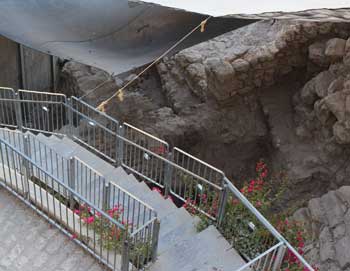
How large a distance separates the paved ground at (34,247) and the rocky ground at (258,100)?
391cm

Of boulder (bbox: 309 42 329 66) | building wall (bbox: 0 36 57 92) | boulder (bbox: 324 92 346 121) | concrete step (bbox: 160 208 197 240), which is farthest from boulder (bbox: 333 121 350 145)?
building wall (bbox: 0 36 57 92)

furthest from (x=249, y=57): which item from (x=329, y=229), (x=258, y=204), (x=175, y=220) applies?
(x=175, y=220)

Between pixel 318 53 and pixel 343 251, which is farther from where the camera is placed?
pixel 318 53

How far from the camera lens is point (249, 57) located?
10336mm

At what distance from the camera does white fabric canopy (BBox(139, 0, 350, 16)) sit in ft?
18.2

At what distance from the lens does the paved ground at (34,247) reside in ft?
17.9

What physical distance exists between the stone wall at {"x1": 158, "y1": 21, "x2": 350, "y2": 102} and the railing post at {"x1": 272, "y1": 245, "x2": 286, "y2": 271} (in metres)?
5.82

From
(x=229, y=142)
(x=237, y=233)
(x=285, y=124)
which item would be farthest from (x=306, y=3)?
(x=229, y=142)

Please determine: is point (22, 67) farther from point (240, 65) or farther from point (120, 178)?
point (240, 65)

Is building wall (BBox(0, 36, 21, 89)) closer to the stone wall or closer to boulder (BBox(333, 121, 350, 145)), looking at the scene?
the stone wall

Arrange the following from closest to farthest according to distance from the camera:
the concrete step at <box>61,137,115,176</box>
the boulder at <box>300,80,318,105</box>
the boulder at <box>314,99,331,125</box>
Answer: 1. the concrete step at <box>61,137,115,176</box>
2. the boulder at <box>314,99,331,125</box>
3. the boulder at <box>300,80,318,105</box>

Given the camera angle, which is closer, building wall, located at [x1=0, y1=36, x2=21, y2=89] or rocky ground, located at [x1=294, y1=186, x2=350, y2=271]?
rocky ground, located at [x1=294, y1=186, x2=350, y2=271]

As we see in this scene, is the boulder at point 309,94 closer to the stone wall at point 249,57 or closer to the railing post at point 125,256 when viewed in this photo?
the stone wall at point 249,57

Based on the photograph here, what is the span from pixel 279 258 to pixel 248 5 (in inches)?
133
